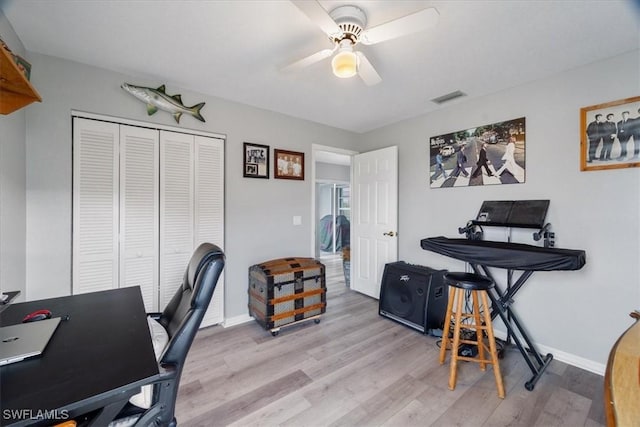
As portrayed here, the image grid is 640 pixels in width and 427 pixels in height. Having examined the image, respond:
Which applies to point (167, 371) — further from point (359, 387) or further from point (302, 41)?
point (302, 41)

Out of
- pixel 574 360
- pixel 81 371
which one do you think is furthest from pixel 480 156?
pixel 81 371

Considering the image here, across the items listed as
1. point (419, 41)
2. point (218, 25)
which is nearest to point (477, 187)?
point (419, 41)

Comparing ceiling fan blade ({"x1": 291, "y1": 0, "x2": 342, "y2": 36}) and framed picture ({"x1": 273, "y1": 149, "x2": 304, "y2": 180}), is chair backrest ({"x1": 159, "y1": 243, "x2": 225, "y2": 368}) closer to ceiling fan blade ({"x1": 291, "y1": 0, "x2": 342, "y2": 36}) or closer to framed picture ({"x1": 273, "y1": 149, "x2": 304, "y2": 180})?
ceiling fan blade ({"x1": 291, "y1": 0, "x2": 342, "y2": 36})

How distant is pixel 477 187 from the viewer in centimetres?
268

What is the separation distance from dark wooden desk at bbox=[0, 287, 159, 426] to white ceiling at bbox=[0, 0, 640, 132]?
1.74 m

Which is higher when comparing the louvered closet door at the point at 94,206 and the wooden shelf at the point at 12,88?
the wooden shelf at the point at 12,88

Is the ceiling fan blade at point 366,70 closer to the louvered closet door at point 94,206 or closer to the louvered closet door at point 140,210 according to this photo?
the louvered closet door at point 140,210

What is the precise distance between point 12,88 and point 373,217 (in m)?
3.34

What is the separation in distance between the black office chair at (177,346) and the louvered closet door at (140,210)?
140 centimetres

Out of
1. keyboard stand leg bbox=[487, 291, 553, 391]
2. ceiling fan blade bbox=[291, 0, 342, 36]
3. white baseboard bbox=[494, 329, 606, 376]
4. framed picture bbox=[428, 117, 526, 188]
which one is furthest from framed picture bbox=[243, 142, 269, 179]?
white baseboard bbox=[494, 329, 606, 376]

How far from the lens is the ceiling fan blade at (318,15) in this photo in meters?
1.22

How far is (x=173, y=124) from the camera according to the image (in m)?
2.49

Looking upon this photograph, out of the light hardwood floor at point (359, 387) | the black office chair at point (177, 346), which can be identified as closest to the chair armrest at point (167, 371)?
the black office chair at point (177, 346)

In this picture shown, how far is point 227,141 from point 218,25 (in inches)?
49.9
